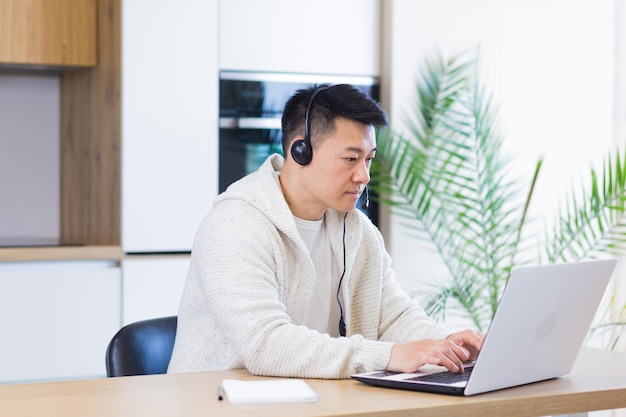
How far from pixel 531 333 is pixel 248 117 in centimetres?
225

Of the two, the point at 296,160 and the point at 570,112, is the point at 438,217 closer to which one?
the point at 570,112

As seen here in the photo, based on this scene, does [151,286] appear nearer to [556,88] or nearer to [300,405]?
[556,88]

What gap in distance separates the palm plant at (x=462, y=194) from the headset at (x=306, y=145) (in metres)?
1.63

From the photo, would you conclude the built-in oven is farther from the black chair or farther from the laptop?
the laptop

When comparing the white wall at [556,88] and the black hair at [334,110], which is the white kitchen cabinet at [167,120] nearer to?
the white wall at [556,88]

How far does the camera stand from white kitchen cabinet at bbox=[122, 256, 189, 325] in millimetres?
3596

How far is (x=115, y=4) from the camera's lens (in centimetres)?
370

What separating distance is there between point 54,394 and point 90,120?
2.34m

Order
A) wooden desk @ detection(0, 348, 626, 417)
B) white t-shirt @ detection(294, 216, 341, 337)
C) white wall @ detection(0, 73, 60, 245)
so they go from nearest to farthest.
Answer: wooden desk @ detection(0, 348, 626, 417) < white t-shirt @ detection(294, 216, 341, 337) < white wall @ detection(0, 73, 60, 245)

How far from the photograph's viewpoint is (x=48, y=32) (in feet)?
12.1

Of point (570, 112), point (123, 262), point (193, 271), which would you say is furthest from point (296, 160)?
point (570, 112)

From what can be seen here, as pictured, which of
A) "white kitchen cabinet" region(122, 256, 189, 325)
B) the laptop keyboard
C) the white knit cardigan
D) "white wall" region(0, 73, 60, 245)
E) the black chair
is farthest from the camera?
"white wall" region(0, 73, 60, 245)

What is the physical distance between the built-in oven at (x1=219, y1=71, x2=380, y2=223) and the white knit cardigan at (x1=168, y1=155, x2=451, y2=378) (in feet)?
4.75

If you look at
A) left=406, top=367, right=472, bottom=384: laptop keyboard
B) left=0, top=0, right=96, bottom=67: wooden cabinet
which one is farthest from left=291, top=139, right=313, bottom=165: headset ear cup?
left=0, top=0, right=96, bottom=67: wooden cabinet
